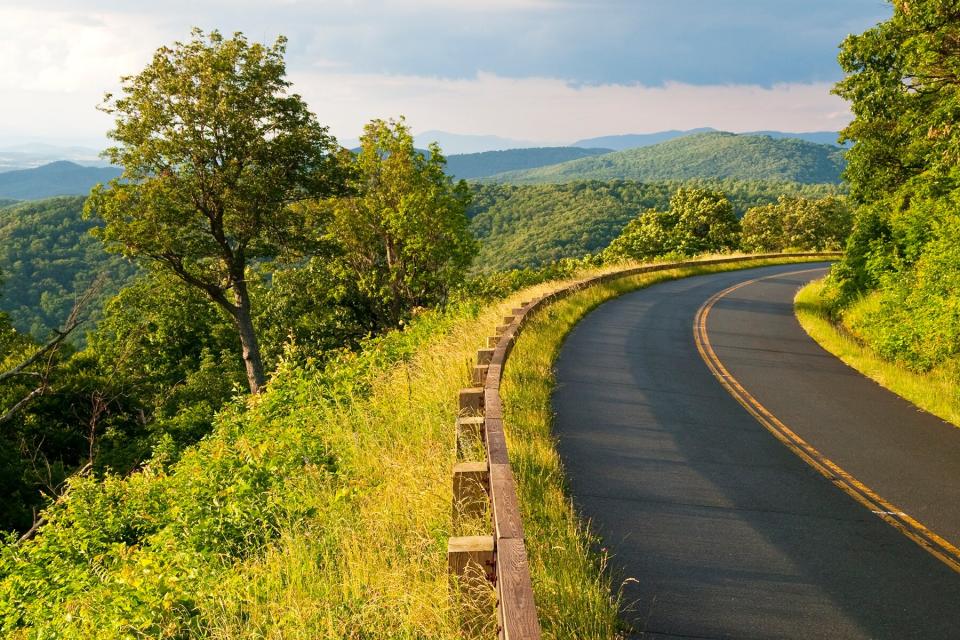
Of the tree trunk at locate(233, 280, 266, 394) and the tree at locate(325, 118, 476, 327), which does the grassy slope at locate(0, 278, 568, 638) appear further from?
the tree at locate(325, 118, 476, 327)

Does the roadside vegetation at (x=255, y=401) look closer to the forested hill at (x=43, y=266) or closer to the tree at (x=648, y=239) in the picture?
the forested hill at (x=43, y=266)

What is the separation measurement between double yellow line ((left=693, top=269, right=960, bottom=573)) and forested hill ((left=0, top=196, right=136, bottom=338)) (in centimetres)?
4837

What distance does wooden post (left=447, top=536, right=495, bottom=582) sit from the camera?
11.5 ft

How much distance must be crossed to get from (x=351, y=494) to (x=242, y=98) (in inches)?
783

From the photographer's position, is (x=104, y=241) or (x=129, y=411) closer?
(x=104, y=241)

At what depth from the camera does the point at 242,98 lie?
22.0 meters

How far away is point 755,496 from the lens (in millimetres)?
7008

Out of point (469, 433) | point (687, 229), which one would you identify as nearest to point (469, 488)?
point (469, 433)

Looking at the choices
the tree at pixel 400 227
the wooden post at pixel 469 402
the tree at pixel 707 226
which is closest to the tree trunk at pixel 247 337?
the tree at pixel 400 227

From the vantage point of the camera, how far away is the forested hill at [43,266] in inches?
2224

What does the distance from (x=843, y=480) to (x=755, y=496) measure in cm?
142

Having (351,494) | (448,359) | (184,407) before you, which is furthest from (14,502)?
(351,494)

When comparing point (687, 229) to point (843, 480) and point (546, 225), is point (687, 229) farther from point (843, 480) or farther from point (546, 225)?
point (546, 225)

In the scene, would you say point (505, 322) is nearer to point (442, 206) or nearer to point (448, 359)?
point (448, 359)
